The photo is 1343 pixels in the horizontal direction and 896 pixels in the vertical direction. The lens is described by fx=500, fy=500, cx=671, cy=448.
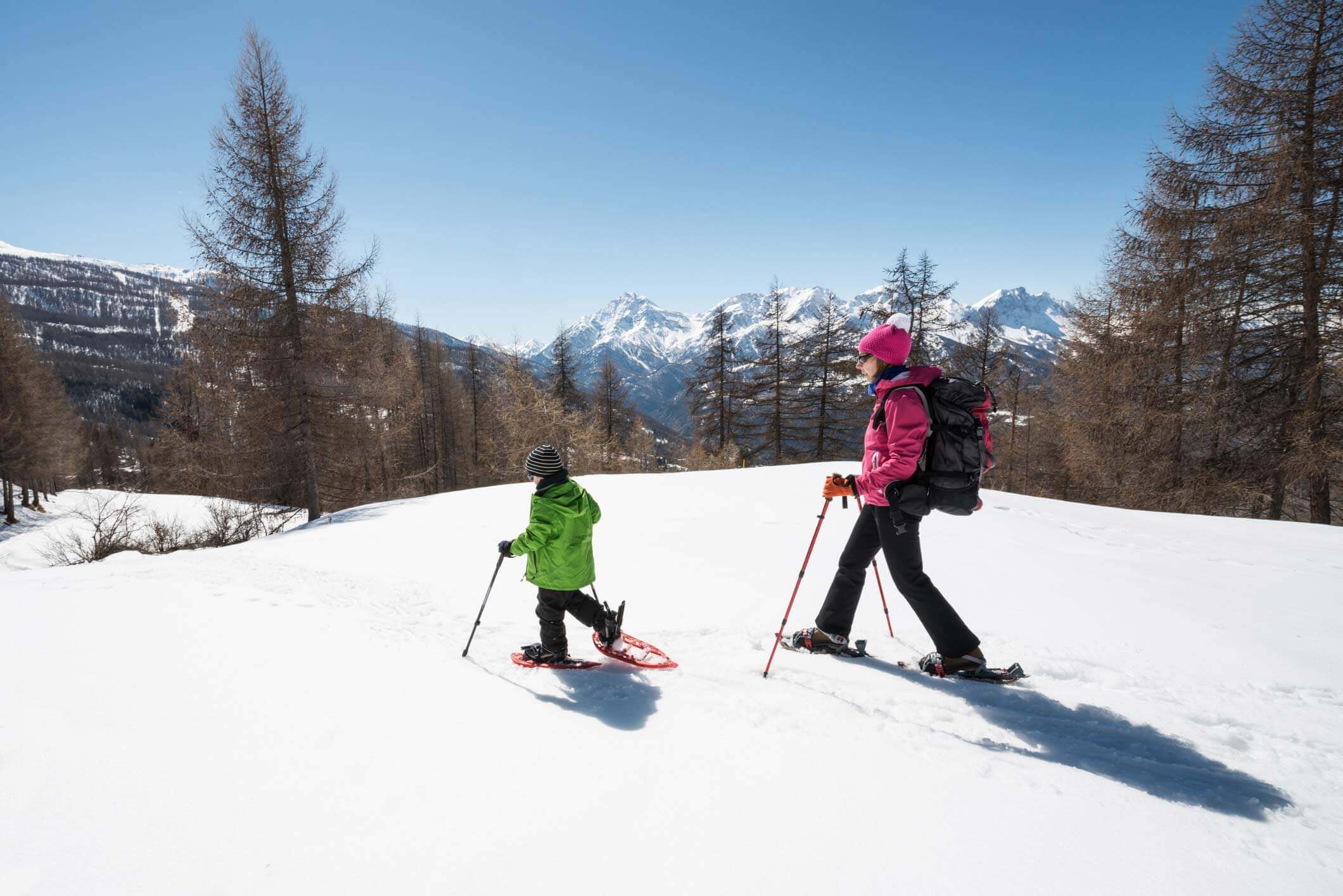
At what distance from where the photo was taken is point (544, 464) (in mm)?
3732

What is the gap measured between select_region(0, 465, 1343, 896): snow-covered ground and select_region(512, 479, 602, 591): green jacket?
743 millimetres

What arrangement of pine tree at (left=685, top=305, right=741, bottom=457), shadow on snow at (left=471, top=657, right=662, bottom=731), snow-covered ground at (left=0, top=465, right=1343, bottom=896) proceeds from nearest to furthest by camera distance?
snow-covered ground at (left=0, top=465, right=1343, bottom=896) → shadow on snow at (left=471, top=657, right=662, bottom=731) → pine tree at (left=685, top=305, right=741, bottom=457)

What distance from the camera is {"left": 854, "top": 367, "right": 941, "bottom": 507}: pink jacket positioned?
3.27m

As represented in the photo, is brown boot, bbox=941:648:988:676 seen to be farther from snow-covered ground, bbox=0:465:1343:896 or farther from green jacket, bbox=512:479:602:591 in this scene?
green jacket, bbox=512:479:602:591

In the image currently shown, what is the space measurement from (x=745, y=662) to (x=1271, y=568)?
615 centimetres

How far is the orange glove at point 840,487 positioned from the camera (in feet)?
12.0

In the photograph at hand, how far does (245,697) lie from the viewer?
2842mm

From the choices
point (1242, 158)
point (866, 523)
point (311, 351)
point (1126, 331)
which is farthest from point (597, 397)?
point (866, 523)

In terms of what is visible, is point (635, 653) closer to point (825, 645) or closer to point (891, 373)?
point (825, 645)

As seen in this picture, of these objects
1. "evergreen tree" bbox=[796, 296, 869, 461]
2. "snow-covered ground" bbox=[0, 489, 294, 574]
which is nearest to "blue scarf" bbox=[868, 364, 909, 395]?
"snow-covered ground" bbox=[0, 489, 294, 574]

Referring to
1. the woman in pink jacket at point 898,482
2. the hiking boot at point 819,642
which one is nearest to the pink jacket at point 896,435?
the woman in pink jacket at point 898,482

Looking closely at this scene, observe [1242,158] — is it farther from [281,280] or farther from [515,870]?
[281,280]

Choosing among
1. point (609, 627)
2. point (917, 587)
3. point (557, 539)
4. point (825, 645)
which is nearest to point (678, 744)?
point (609, 627)

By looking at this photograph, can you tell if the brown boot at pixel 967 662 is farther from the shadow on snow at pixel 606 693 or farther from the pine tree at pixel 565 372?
the pine tree at pixel 565 372
